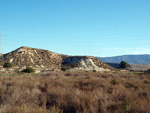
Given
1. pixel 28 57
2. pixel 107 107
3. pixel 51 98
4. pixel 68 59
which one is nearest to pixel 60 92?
pixel 51 98

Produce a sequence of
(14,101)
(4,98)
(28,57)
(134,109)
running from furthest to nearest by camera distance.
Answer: (28,57), (4,98), (14,101), (134,109)

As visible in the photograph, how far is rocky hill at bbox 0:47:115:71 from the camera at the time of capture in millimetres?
63844

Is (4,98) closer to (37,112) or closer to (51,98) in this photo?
(51,98)

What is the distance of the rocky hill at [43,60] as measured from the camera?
63.8m

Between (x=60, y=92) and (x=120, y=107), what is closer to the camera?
(x=120, y=107)

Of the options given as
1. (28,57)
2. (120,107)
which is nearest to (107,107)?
(120,107)

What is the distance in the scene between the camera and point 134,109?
17.5 feet

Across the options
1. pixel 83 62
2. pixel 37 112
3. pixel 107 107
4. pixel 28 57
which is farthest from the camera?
pixel 83 62

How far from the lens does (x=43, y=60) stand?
2813 inches

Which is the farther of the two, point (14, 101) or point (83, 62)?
point (83, 62)

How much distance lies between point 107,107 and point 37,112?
282 cm

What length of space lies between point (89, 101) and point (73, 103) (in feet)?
2.26

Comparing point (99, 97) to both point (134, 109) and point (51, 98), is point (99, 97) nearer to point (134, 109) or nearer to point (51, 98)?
point (134, 109)

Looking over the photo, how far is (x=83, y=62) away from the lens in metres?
74.1
